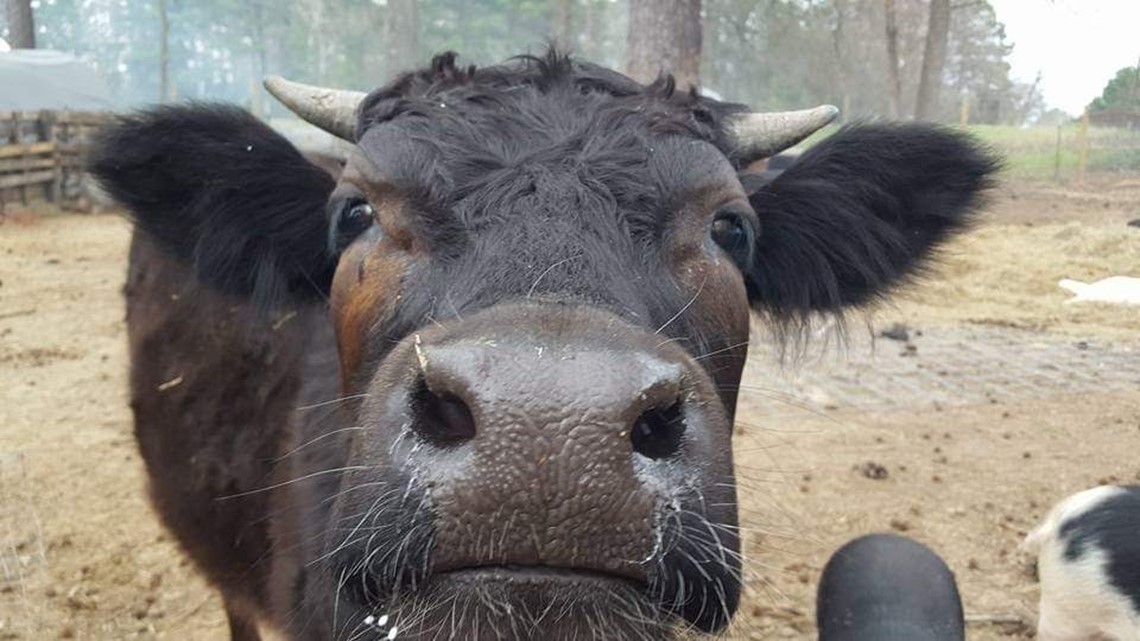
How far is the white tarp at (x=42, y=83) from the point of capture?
2477 centimetres

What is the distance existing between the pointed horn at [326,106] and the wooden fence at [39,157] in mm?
17778

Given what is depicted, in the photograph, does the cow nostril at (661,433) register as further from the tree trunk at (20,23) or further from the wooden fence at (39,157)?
the tree trunk at (20,23)

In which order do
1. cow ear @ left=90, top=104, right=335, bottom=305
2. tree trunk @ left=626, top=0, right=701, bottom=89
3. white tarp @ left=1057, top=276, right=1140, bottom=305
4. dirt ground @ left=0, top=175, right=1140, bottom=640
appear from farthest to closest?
white tarp @ left=1057, top=276, right=1140, bottom=305 < tree trunk @ left=626, top=0, right=701, bottom=89 < dirt ground @ left=0, top=175, right=1140, bottom=640 < cow ear @ left=90, top=104, right=335, bottom=305

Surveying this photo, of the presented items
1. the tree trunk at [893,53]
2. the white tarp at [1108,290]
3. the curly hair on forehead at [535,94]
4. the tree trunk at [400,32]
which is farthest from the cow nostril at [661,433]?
the tree trunk at [400,32]

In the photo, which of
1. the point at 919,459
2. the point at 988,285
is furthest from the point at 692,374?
the point at 988,285

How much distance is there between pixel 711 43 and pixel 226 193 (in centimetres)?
5026

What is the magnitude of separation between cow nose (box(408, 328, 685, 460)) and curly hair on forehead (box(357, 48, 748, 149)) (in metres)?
1.19

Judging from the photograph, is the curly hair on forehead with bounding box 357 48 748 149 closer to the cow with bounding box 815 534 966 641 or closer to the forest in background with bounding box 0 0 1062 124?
the cow with bounding box 815 534 966 641

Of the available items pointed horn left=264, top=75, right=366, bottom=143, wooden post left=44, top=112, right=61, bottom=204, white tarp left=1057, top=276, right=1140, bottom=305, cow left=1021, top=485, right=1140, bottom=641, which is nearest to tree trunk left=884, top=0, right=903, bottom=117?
white tarp left=1057, top=276, right=1140, bottom=305

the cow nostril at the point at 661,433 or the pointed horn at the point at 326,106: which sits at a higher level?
the pointed horn at the point at 326,106

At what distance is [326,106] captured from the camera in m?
3.50

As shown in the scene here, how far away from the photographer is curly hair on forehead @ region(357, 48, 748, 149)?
2920 mm

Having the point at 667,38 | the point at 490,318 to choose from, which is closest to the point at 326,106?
the point at 490,318

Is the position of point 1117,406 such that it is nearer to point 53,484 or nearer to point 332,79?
point 53,484
